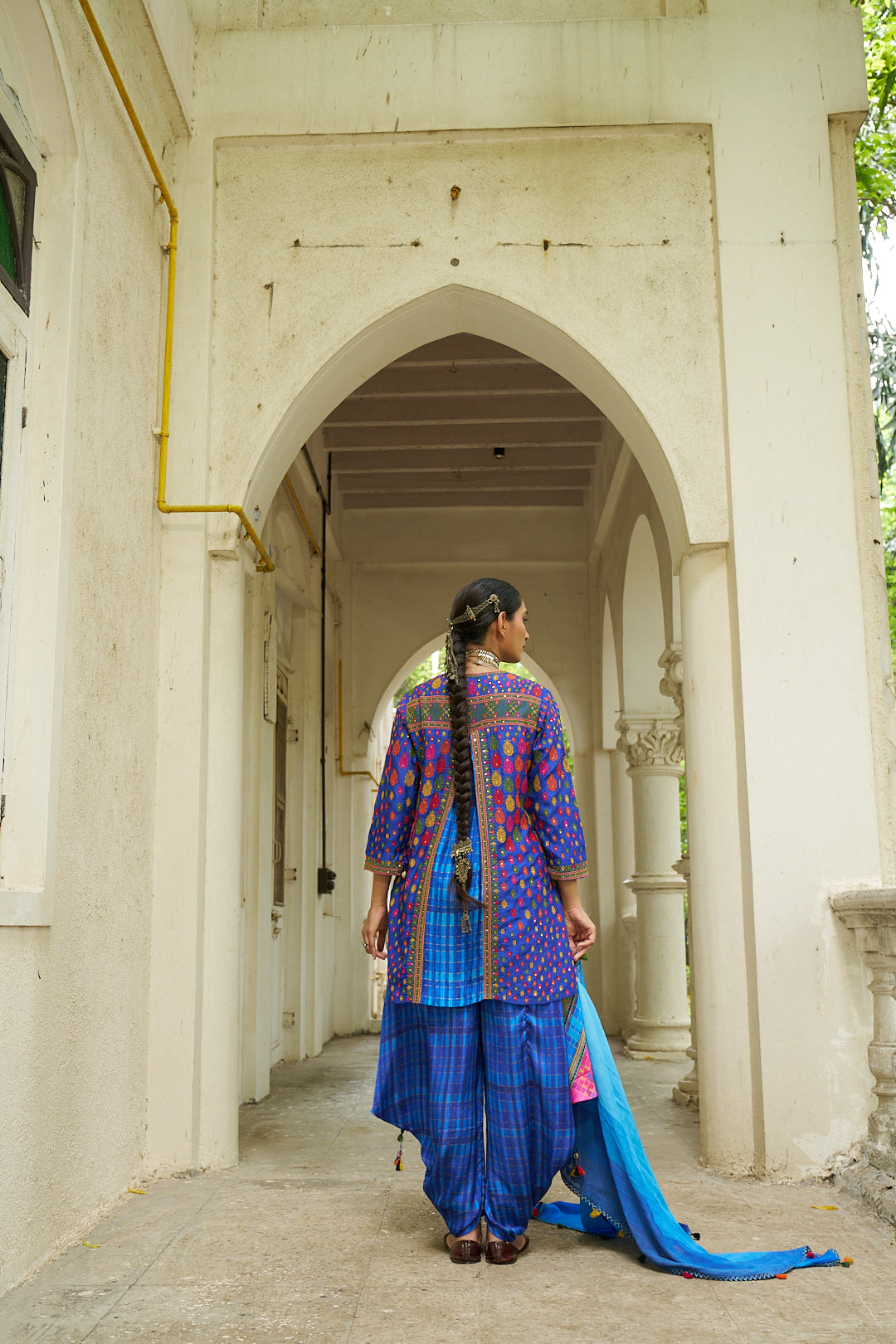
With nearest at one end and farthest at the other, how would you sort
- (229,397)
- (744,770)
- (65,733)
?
1. (65,733)
2. (744,770)
3. (229,397)

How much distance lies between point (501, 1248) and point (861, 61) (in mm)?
5011

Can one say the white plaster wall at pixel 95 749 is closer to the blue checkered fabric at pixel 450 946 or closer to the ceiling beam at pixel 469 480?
the blue checkered fabric at pixel 450 946

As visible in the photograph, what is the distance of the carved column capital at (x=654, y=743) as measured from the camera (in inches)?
372

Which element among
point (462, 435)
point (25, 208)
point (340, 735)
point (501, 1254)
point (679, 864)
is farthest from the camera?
point (340, 735)

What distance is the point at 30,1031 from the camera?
334cm

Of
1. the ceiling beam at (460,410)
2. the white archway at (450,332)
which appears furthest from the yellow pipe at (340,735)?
the white archway at (450,332)

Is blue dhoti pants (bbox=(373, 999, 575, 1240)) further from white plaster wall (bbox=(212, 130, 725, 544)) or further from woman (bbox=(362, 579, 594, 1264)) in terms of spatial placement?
white plaster wall (bbox=(212, 130, 725, 544))

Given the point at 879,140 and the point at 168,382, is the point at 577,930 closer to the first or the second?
the point at 168,382

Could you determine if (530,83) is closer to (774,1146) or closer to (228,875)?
(228,875)

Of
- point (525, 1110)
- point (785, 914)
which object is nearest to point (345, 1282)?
point (525, 1110)

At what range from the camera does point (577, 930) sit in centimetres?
362

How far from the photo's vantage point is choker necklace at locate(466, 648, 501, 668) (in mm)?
3650

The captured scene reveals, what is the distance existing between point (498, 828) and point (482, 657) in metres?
0.53

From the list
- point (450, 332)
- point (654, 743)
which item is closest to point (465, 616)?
point (450, 332)
